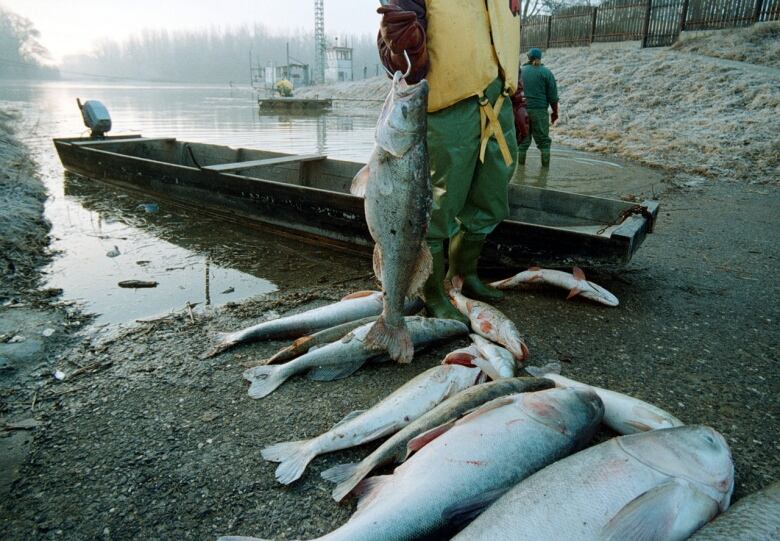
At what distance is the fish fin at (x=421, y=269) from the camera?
3324 mm

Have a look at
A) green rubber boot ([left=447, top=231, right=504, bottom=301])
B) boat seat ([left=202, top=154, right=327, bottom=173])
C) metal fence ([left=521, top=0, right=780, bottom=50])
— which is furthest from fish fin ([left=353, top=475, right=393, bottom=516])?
metal fence ([left=521, top=0, right=780, bottom=50])

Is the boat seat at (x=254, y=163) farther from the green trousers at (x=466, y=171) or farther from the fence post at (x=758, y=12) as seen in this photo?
the fence post at (x=758, y=12)

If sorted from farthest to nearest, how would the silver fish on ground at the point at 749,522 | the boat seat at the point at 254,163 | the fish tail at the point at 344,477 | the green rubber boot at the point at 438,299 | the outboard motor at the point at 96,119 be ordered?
the outboard motor at the point at 96,119, the boat seat at the point at 254,163, the green rubber boot at the point at 438,299, the fish tail at the point at 344,477, the silver fish on ground at the point at 749,522

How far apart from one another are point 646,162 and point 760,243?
22.9ft

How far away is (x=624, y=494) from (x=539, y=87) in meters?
11.4

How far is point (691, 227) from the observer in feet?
23.6

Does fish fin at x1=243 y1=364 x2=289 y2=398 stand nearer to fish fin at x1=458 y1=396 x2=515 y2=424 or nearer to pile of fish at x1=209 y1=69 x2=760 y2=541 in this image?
pile of fish at x1=209 y1=69 x2=760 y2=541

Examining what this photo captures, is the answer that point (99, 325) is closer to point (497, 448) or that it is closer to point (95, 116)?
point (497, 448)

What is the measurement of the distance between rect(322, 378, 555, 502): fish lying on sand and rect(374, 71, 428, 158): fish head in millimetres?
1466

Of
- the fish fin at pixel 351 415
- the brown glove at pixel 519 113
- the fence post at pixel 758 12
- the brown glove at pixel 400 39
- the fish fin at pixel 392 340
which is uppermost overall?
the fence post at pixel 758 12

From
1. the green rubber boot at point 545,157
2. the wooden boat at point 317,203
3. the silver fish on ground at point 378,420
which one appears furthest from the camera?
the green rubber boot at point 545,157

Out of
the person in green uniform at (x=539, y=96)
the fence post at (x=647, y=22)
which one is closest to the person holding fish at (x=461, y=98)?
the person in green uniform at (x=539, y=96)

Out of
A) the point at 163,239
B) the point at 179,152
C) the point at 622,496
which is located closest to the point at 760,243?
the point at 622,496

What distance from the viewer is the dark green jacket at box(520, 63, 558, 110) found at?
11.7 metres
